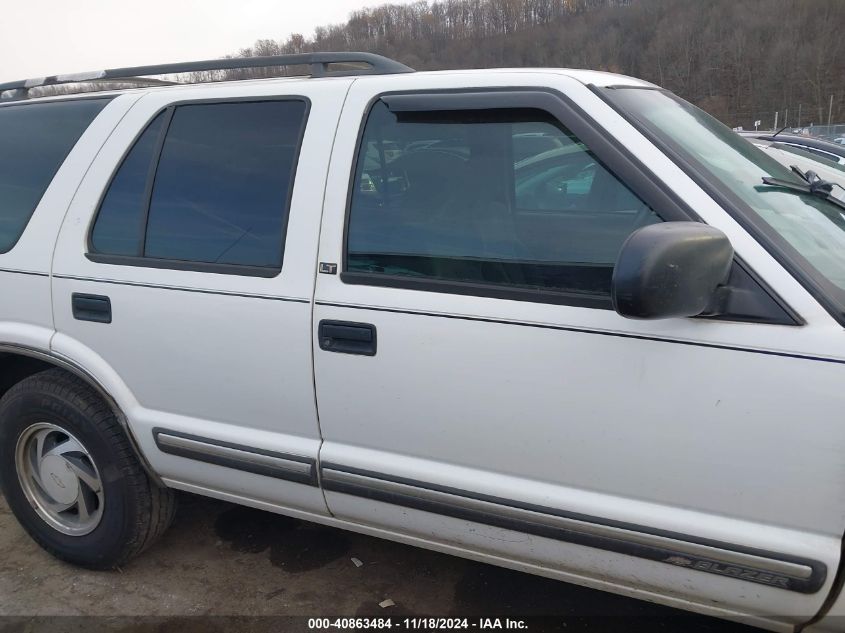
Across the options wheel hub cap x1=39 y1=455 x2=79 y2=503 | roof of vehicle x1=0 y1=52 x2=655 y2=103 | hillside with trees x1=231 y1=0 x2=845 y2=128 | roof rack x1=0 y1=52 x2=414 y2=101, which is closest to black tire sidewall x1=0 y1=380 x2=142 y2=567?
wheel hub cap x1=39 y1=455 x2=79 y2=503

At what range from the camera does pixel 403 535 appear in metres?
2.30

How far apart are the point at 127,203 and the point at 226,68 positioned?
0.71 metres

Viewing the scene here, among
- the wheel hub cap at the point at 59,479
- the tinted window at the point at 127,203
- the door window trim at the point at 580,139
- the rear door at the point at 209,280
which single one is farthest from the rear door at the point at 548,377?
the wheel hub cap at the point at 59,479

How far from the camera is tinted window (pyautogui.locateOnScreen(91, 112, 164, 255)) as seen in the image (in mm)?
2557

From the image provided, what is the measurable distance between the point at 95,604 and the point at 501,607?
1.61 meters

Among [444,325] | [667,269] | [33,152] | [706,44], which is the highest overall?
[706,44]

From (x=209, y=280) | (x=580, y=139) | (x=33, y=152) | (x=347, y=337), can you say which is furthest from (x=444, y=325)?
(x=33, y=152)

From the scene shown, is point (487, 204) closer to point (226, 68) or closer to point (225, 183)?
point (225, 183)

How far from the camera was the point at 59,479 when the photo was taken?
283 centimetres

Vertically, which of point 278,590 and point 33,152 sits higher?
point 33,152

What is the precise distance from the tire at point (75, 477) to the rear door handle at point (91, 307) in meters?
0.32

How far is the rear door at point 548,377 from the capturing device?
1.67 m

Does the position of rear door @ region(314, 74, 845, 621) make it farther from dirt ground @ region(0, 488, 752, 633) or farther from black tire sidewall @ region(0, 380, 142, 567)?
black tire sidewall @ region(0, 380, 142, 567)

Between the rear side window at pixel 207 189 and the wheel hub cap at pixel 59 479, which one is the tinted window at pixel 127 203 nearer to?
the rear side window at pixel 207 189
